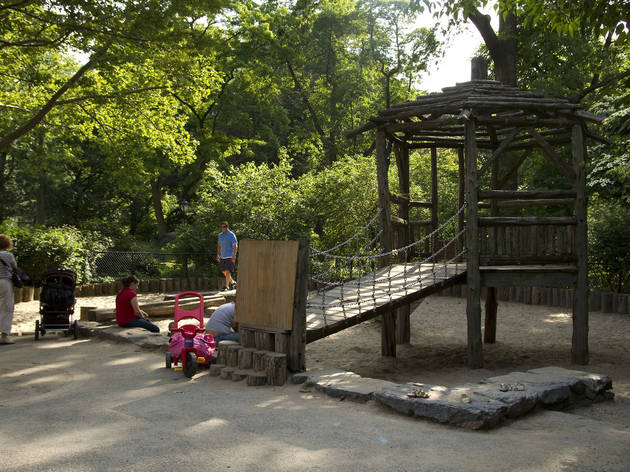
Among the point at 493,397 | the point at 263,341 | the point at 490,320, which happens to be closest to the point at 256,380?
the point at 263,341

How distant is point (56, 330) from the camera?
388 inches

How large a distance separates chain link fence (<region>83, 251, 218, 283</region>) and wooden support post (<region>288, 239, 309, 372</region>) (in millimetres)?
11735

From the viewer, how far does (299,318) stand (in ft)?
23.0

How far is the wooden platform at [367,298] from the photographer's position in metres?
7.72

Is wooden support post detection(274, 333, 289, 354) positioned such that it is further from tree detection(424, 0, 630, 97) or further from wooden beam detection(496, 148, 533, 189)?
wooden beam detection(496, 148, 533, 189)

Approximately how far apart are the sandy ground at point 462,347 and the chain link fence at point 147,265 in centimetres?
Result: 302

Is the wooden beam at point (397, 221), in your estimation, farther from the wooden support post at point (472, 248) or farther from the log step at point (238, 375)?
the log step at point (238, 375)

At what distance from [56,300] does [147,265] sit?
10.5 meters

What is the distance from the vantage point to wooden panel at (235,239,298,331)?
7.10 meters

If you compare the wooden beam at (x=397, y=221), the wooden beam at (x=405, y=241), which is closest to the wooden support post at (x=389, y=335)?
the wooden beam at (x=405, y=241)

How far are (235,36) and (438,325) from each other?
1771 cm

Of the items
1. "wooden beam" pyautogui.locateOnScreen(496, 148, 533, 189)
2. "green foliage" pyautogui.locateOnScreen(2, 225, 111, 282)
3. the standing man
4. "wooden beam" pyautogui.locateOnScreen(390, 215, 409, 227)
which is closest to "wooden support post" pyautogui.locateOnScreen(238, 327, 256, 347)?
"wooden beam" pyautogui.locateOnScreen(390, 215, 409, 227)

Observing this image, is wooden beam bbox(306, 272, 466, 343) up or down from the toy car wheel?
up

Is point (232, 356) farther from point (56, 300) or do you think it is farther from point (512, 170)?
point (512, 170)
